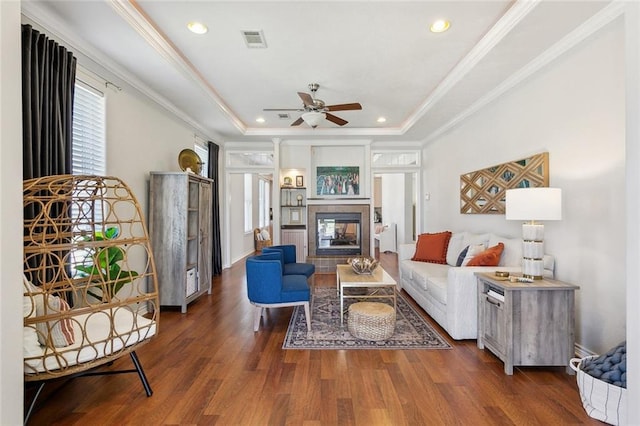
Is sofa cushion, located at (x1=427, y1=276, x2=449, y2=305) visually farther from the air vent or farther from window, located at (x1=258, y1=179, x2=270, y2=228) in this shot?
window, located at (x1=258, y1=179, x2=270, y2=228)

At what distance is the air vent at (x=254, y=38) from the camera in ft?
8.91

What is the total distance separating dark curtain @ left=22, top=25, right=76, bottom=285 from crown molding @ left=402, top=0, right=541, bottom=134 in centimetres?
362

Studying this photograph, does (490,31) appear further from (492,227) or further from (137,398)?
(137,398)

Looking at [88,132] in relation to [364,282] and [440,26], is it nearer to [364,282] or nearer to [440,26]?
[364,282]

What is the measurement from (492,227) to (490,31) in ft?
7.80

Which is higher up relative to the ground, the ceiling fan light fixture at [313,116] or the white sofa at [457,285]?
the ceiling fan light fixture at [313,116]

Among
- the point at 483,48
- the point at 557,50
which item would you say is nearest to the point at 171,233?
the point at 483,48

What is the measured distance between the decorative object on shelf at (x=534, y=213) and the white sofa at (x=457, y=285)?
377 mm

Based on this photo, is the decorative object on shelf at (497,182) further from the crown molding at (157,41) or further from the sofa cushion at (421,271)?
the crown molding at (157,41)

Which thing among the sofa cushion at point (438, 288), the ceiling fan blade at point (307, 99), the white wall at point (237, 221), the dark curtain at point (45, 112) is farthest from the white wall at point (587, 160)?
the white wall at point (237, 221)

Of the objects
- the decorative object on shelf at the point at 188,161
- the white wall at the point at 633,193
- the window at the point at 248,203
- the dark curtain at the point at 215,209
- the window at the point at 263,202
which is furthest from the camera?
the window at the point at 263,202

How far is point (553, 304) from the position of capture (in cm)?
234

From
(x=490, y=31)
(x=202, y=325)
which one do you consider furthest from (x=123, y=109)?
(x=490, y=31)

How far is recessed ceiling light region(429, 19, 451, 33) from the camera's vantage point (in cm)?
257
